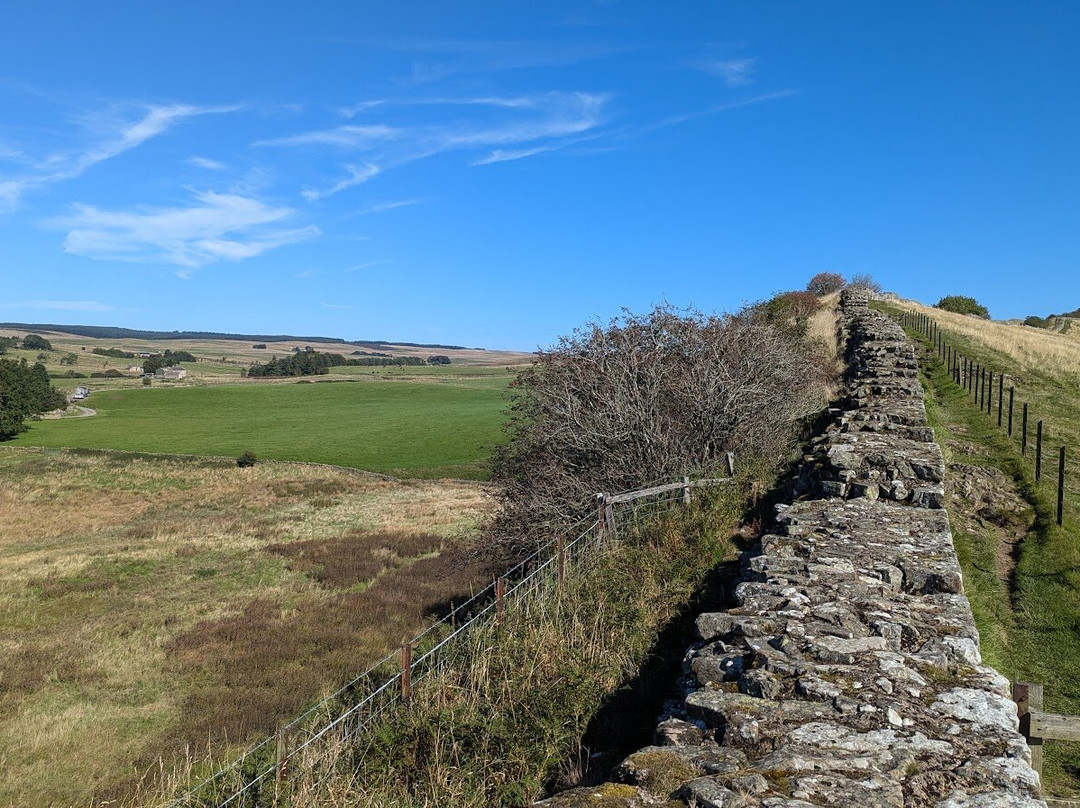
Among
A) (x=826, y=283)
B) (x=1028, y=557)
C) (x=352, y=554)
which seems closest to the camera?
(x=1028, y=557)

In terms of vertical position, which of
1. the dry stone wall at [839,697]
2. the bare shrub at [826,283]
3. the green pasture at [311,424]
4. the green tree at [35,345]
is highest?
the bare shrub at [826,283]

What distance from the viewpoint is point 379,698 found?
9.34 meters

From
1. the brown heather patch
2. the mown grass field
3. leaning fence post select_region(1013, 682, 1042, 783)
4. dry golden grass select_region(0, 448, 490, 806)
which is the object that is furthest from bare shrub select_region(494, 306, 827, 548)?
the brown heather patch

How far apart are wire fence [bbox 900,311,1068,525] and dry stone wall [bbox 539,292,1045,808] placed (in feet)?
23.4

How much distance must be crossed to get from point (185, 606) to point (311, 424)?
5754cm

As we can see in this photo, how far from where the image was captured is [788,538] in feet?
23.2

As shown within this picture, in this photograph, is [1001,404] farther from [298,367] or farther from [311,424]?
[298,367]

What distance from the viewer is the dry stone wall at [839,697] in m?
3.43

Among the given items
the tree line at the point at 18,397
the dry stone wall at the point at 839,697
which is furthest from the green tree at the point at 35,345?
the dry stone wall at the point at 839,697

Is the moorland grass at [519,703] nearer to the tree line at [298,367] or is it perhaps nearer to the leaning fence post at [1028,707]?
the leaning fence post at [1028,707]

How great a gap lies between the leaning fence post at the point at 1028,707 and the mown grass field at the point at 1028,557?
4.94ft

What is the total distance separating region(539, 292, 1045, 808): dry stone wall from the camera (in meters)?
3.43

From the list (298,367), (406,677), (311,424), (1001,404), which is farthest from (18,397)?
(406,677)

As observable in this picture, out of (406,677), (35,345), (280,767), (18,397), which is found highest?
(35,345)
